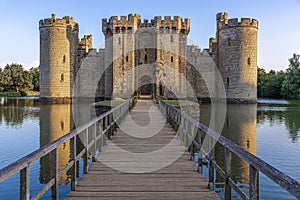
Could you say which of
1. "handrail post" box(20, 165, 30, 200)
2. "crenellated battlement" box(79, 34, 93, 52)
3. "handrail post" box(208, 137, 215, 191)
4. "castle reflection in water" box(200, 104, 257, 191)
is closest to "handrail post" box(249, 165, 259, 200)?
"handrail post" box(208, 137, 215, 191)

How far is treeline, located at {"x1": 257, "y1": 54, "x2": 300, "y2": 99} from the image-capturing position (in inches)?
1734

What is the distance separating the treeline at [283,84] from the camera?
4403 cm

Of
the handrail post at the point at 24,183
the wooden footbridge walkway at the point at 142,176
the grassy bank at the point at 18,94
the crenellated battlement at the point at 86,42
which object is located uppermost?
the crenellated battlement at the point at 86,42

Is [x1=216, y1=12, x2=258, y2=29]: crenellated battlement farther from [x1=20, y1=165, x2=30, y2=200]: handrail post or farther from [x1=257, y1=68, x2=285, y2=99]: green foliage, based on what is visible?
[x1=20, y1=165, x2=30, y2=200]: handrail post

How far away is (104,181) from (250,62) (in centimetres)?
2901

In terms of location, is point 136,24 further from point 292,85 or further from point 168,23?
point 292,85

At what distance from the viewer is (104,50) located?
35000 mm

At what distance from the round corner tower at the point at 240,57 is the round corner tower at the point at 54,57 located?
16.7 metres

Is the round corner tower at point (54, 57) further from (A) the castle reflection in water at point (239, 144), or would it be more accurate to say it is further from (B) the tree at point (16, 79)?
(B) the tree at point (16, 79)

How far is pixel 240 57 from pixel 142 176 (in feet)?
92.3

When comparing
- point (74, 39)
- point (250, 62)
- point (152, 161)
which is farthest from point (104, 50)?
point (152, 161)

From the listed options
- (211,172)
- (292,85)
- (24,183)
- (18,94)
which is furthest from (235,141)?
(18,94)

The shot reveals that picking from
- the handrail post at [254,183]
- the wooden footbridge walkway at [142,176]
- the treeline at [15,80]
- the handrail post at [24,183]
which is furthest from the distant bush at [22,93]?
the handrail post at [254,183]

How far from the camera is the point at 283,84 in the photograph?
4703 cm
